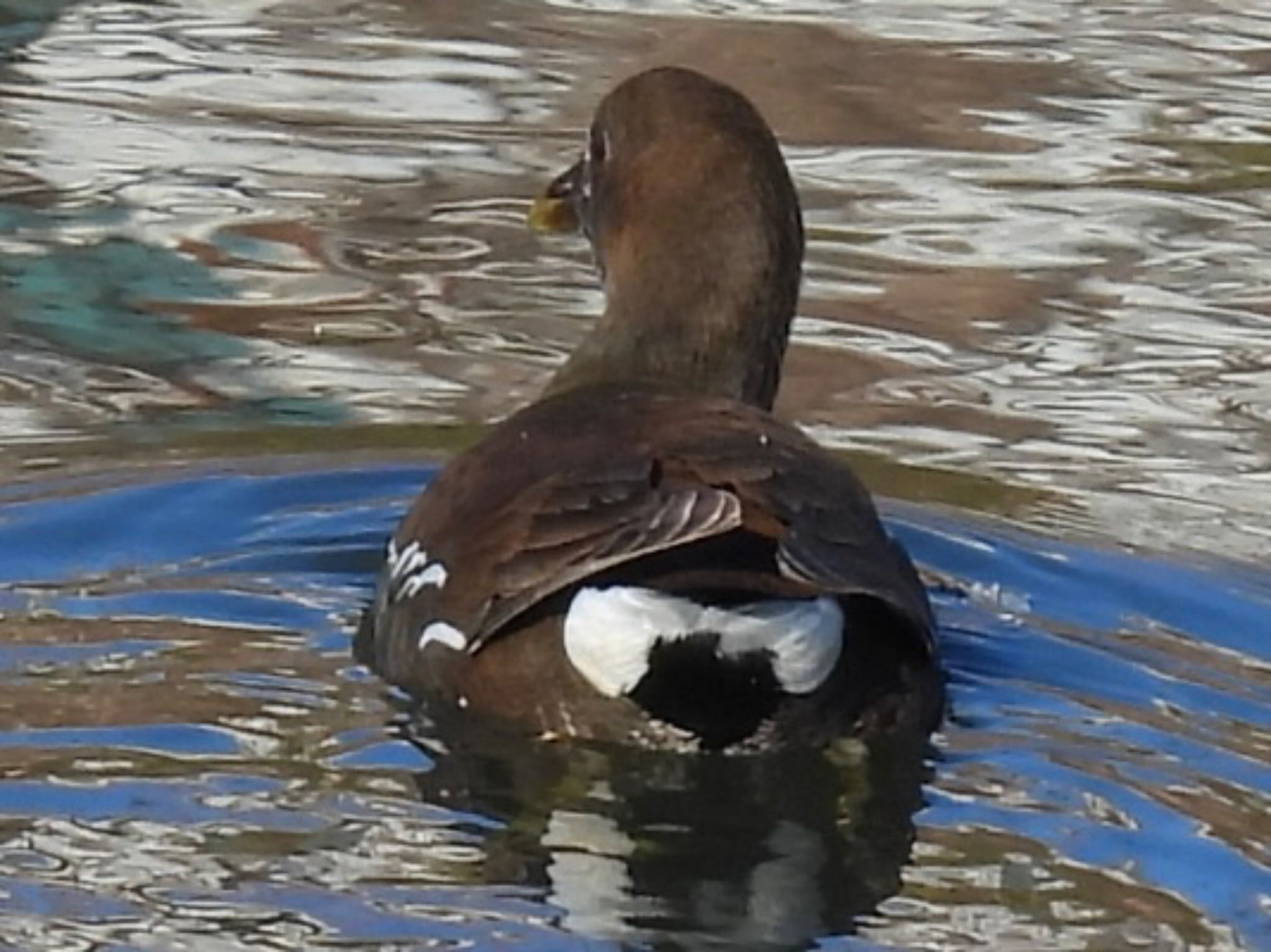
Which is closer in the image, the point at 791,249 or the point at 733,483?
the point at 733,483

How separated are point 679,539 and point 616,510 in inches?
10.1

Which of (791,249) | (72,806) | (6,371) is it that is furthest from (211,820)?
(6,371)

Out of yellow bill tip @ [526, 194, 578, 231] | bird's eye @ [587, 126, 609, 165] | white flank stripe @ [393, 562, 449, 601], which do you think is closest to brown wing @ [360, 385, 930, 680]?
white flank stripe @ [393, 562, 449, 601]

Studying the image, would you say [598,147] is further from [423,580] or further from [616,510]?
[616,510]

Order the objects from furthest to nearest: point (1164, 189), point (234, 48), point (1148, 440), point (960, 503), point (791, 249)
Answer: point (234, 48) < point (1164, 189) < point (1148, 440) < point (960, 503) < point (791, 249)

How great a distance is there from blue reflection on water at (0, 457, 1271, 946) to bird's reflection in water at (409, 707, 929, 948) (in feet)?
0.41

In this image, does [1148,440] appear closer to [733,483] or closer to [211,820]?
[733,483]

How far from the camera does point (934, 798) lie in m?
7.50

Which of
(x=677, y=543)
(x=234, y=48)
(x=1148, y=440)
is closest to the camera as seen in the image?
(x=677, y=543)

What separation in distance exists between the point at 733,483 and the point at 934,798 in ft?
2.51

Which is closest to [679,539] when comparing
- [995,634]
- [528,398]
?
[995,634]

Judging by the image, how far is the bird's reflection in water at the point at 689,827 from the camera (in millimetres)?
6855

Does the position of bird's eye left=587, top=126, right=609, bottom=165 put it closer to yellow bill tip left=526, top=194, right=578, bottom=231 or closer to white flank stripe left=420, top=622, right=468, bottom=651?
yellow bill tip left=526, top=194, right=578, bottom=231

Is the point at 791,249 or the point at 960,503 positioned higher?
the point at 791,249
